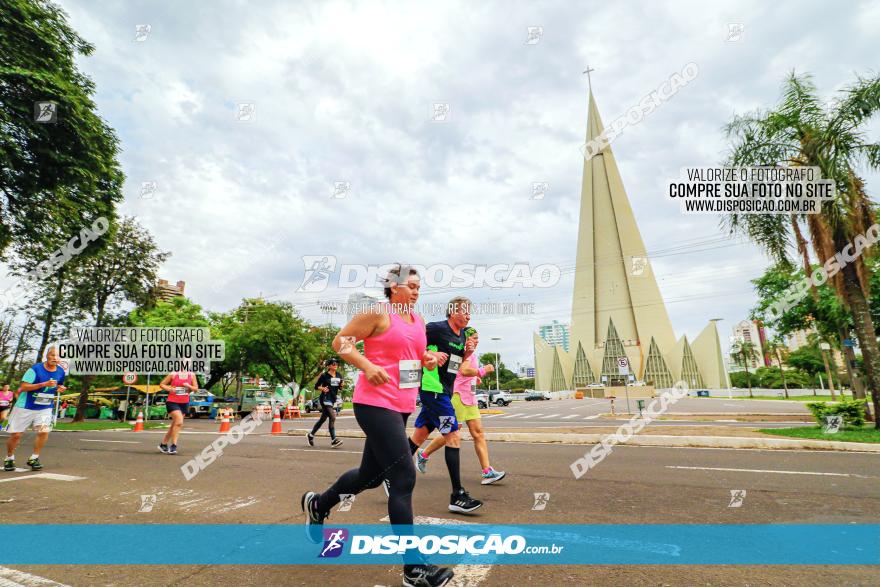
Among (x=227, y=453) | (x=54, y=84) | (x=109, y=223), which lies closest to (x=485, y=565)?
(x=227, y=453)

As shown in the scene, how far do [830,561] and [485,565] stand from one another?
2.25 m

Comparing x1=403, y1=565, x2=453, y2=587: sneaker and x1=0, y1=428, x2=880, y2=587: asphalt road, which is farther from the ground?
x1=403, y1=565, x2=453, y2=587: sneaker

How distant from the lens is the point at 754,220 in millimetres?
12008

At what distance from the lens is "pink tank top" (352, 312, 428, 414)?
2.66 m

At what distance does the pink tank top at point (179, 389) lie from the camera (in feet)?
28.0

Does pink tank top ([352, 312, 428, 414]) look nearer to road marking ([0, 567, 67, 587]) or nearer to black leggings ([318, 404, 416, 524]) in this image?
black leggings ([318, 404, 416, 524])

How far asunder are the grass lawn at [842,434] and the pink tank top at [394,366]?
10819mm

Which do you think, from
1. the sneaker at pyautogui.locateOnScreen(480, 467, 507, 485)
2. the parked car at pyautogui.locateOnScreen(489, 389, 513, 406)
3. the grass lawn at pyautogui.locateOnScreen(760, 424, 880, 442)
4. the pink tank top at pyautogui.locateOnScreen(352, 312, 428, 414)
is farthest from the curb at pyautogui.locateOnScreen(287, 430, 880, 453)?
the parked car at pyautogui.locateOnScreen(489, 389, 513, 406)

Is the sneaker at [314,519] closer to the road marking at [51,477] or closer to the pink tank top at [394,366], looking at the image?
the pink tank top at [394,366]

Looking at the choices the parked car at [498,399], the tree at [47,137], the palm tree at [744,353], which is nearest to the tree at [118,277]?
the tree at [47,137]

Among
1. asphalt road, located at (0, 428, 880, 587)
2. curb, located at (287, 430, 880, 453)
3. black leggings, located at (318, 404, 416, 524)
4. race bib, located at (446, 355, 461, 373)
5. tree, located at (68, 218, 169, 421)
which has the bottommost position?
curb, located at (287, 430, 880, 453)

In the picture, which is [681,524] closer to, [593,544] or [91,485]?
[593,544]

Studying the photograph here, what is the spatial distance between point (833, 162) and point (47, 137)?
67.3 ft

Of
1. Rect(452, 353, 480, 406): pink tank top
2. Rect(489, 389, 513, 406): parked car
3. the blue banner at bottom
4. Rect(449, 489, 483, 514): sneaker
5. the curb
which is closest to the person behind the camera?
the blue banner at bottom
